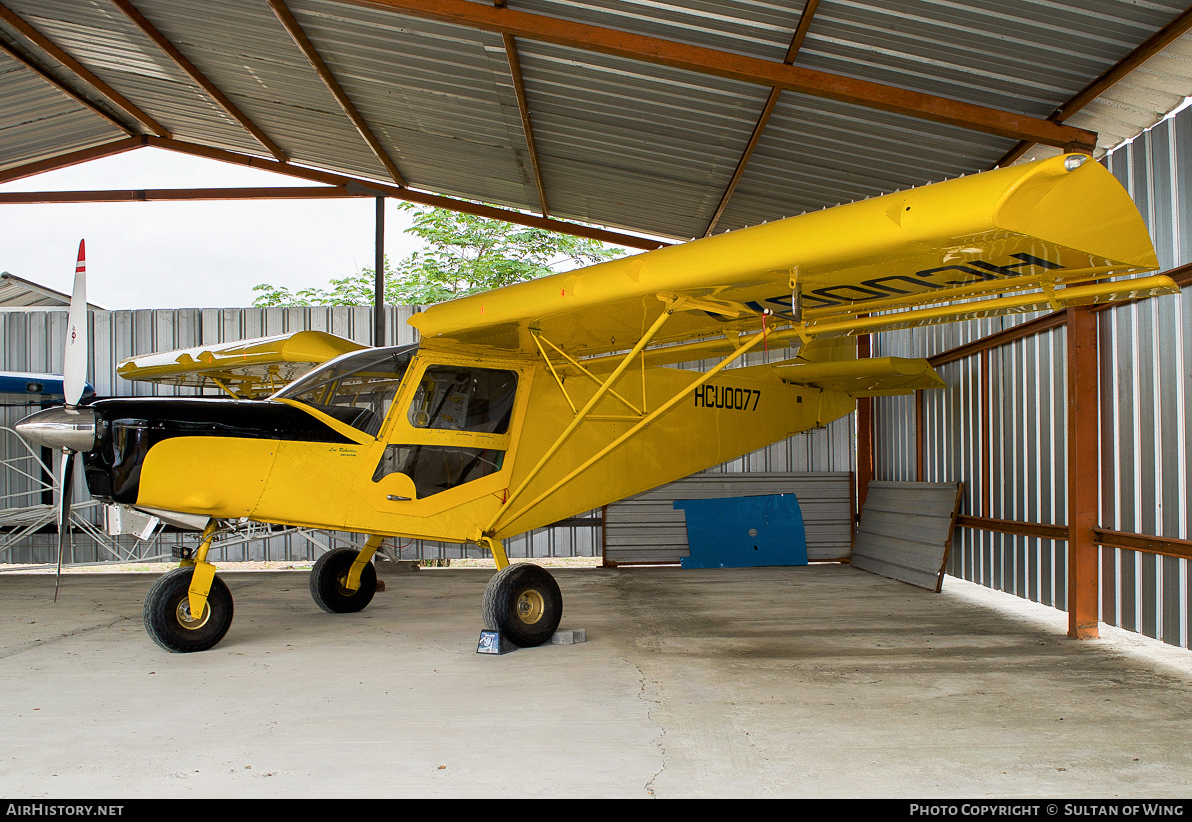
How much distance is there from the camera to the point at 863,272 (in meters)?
3.89

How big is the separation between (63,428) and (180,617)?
1.45 meters

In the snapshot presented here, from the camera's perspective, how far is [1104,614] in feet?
18.4

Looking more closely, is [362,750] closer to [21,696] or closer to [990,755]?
[21,696]

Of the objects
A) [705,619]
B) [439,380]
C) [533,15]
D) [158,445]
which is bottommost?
[705,619]

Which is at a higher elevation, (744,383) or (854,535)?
(744,383)

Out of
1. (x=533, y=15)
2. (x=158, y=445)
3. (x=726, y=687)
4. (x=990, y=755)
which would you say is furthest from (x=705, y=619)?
(x=533, y=15)

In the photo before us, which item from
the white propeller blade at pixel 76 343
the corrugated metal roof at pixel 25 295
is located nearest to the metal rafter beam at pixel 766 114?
the white propeller blade at pixel 76 343

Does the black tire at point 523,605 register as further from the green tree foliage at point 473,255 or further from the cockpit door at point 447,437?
the green tree foliage at point 473,255

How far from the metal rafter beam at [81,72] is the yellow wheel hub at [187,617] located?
6087 mm

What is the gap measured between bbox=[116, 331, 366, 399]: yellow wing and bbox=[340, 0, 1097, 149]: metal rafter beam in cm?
341

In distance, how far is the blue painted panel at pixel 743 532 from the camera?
994cm

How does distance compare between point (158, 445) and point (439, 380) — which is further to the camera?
point (439, 380)

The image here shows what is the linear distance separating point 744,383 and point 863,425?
10.8ft

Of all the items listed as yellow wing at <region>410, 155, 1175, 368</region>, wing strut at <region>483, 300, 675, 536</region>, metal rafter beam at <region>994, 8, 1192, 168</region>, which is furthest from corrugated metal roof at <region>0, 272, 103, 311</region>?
metal rafter beam at <region>994, 8, 1192, 168</region>
